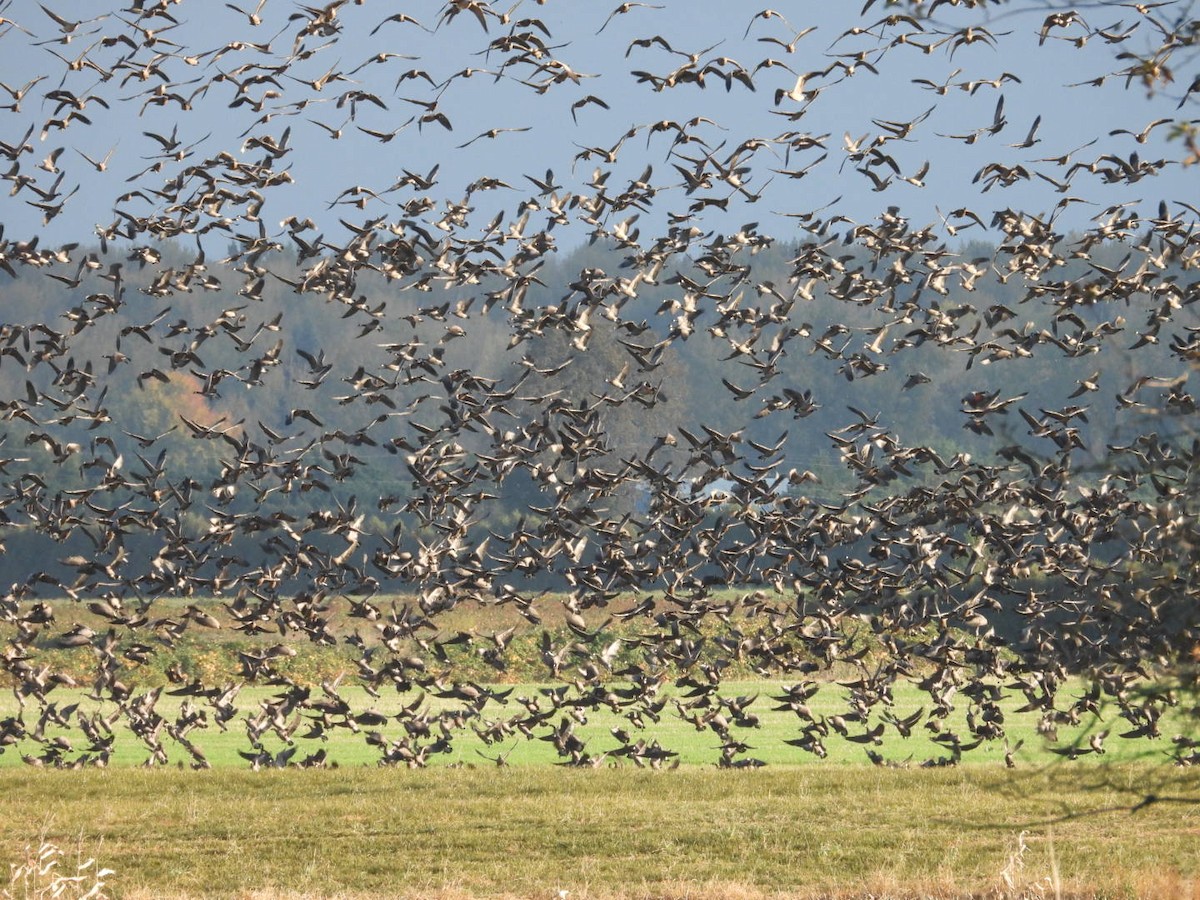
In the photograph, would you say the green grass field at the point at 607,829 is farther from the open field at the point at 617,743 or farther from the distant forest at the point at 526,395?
the distant forest at the point at 526,395

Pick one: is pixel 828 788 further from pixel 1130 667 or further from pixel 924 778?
pixel 1130 667

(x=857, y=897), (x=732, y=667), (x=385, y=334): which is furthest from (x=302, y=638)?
(x=385, y=334)

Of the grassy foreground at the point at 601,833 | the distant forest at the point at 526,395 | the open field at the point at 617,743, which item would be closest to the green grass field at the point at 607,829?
the grassy foreground at the point at 601,833

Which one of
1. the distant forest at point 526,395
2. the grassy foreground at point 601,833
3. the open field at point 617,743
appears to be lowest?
the grassy foreground at point 601,833

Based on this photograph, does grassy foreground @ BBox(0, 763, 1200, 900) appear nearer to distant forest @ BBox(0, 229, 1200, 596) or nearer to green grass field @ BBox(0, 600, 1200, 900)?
green grass field @ BBox(0, 600, 1200, 900)

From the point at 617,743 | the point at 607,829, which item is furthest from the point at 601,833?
the point at 617,743

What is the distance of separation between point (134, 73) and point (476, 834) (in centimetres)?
1430

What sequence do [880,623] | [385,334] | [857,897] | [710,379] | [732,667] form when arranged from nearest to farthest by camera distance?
[857,897]
[880,623]
[732,667]
[710,379]
[385,334]

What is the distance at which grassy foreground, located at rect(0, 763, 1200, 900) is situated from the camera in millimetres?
17375

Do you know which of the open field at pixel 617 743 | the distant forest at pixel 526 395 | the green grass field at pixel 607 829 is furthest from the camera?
the open field at pixel 617 743

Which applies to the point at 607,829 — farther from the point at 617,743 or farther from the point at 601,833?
the point at 617,743

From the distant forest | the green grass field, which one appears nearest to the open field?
the green grass field

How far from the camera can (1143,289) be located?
25.0 m

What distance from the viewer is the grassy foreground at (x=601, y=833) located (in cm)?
1738
